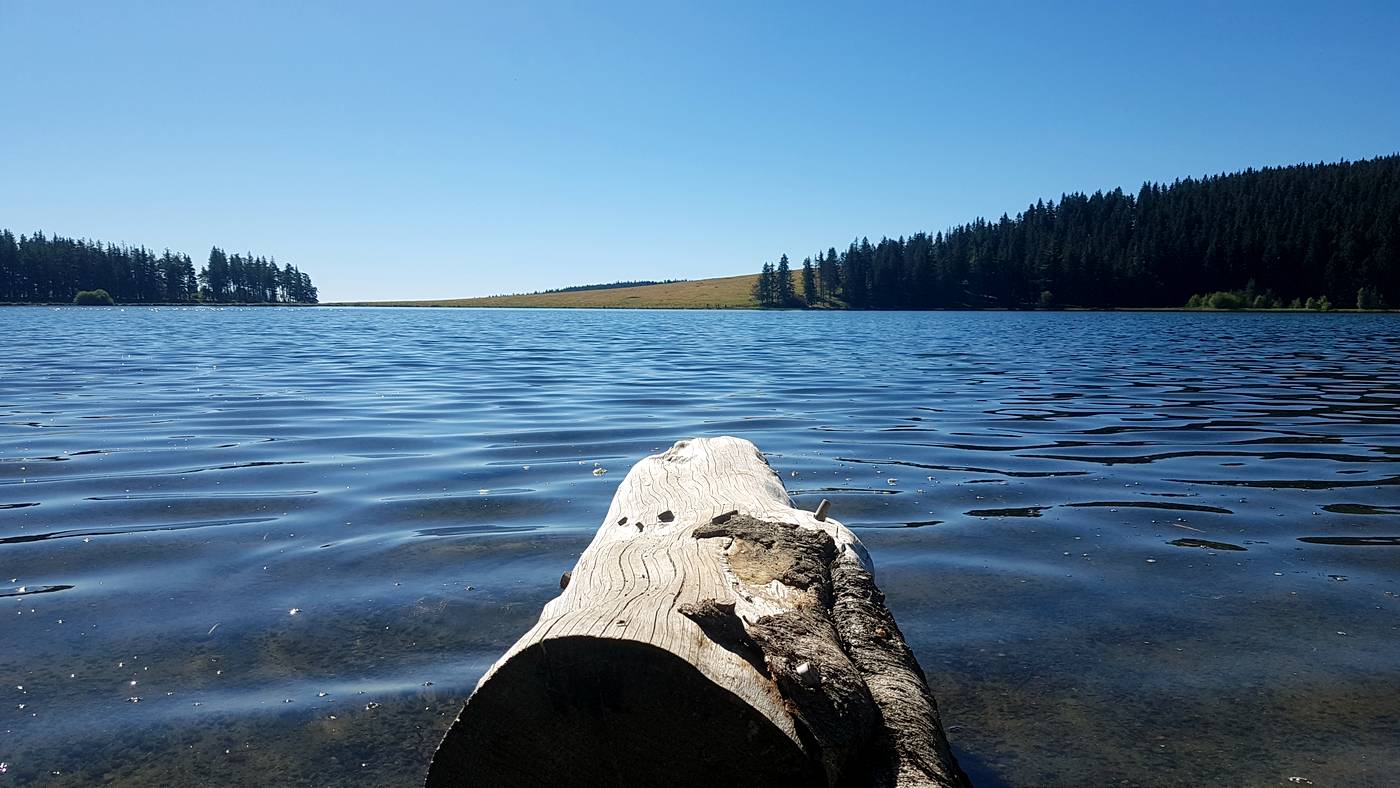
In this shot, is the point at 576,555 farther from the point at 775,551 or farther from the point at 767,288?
the point at 767,288

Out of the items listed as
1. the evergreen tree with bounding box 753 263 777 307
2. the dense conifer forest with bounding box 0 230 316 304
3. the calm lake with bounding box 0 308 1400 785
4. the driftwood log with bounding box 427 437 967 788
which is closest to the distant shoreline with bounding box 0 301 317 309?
the dense conifer forest with bounding box 0 230 316 304

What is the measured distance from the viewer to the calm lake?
155 inches

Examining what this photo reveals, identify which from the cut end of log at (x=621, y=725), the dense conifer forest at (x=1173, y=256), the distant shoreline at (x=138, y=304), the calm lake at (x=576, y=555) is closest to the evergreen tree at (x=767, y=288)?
the dense conifer forest at (x=1173, y=256)

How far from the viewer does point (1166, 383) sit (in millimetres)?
22281

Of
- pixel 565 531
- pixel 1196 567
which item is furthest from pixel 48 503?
pixel 1196 567

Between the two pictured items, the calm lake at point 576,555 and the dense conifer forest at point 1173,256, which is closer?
the calm lake at point 576,555

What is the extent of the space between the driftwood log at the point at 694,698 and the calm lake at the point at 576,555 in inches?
43.3

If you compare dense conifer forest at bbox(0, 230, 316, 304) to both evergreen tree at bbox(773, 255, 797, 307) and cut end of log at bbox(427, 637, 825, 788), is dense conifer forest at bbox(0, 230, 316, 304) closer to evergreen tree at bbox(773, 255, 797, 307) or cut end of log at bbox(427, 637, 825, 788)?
evergreen tree at bbox(773, 255, 797, 307)

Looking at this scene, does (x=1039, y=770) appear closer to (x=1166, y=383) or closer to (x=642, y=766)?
(x=642, y=766)

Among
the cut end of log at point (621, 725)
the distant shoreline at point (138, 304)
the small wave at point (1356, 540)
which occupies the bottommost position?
the small wave at point (1356, 540)

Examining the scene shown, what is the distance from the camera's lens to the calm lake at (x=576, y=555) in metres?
3.93

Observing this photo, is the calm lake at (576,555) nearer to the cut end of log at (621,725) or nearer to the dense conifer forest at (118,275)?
the cut end of log at (621,725)

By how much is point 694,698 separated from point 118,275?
8169 inches

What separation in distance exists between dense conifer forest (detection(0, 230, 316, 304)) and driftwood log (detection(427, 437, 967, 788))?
664ft
